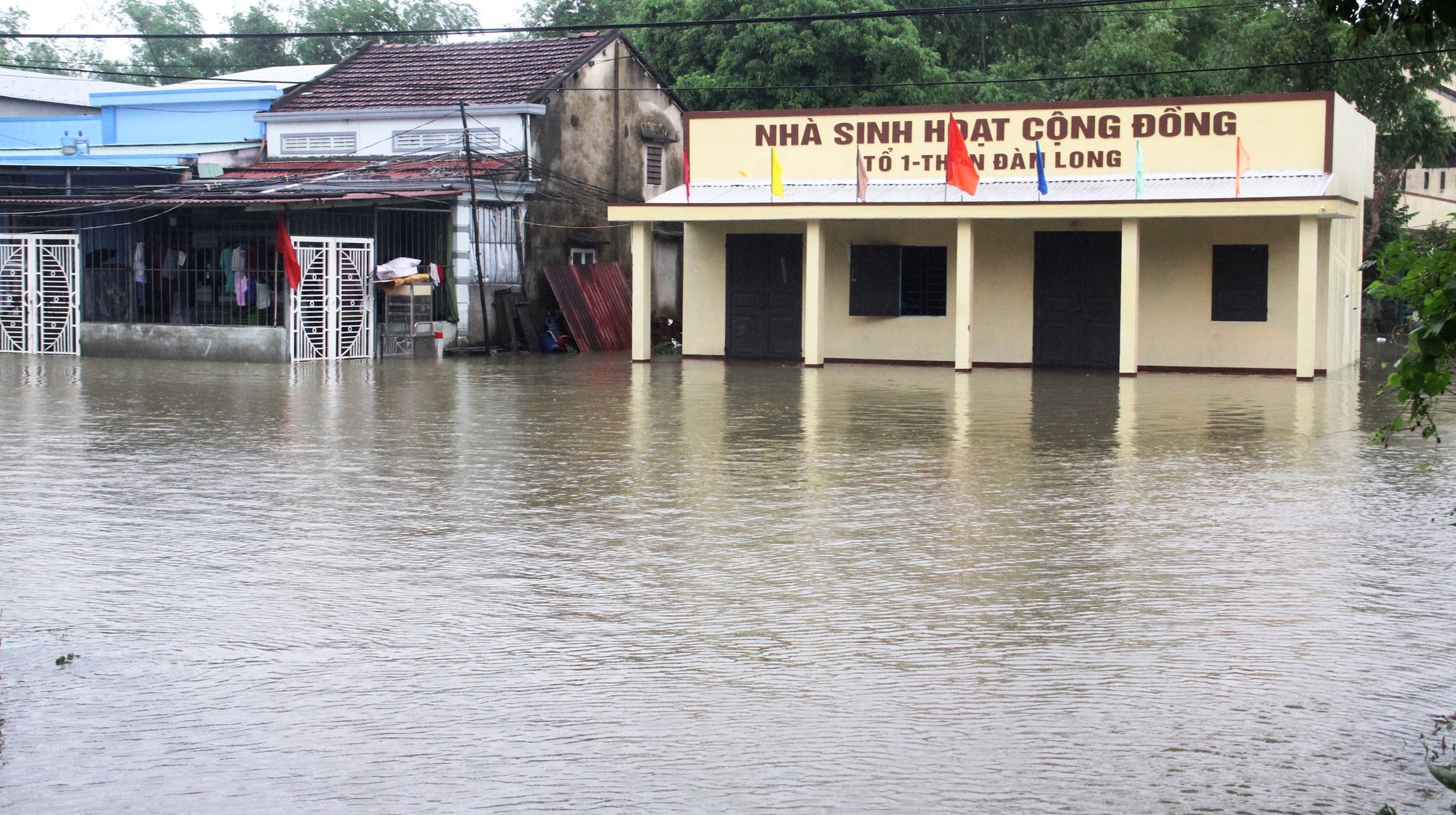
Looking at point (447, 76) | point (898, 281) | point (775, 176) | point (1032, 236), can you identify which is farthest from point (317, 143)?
point (1032, 236)

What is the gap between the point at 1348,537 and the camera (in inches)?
364

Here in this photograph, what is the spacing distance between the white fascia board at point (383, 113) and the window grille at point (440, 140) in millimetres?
336

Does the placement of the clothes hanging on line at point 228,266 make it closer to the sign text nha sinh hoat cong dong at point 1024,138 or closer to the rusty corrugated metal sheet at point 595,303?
the rusty corrugated metal sheet at point 595,303

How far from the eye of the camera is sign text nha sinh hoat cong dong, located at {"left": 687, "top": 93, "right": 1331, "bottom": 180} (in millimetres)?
23078

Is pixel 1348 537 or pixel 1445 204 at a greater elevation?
pixel 1445 204

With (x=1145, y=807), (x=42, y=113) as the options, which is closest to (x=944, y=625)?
(x=1145, y=807)

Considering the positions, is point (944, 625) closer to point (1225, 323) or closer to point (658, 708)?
point (658, 708)

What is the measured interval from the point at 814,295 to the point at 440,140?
1008 centimetres

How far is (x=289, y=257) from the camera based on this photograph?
24.0m

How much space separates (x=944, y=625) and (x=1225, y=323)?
731 inches

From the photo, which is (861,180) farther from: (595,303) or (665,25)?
(595,303)

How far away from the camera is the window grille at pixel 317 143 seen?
31656 mm

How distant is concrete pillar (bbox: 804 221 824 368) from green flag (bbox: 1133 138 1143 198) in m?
4.98

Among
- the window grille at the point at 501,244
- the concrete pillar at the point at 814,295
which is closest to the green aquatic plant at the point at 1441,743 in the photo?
the concrete pillar at the point at 814,295
